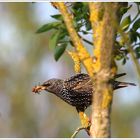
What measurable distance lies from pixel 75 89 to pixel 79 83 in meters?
0.14

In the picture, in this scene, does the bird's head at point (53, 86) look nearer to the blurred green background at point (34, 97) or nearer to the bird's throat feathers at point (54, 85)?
the bird's throat feathers at point (54, 85)

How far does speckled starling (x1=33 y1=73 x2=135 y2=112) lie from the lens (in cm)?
212

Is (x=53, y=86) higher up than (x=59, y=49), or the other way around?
(x=59, y=49)

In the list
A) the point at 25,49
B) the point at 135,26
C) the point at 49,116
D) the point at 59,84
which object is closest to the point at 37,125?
the point at 49,116

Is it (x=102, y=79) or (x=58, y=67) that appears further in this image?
(x=58, y=67)

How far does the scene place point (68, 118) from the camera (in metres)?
8.86

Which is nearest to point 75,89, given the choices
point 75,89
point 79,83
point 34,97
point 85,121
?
point 75,89

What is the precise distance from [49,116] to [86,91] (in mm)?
6470

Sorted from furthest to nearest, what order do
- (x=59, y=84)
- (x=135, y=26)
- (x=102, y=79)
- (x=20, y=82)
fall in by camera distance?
(x=20, y=82) → (x=59, y=84) → (x=135, y=26) → (x=102, y=79)

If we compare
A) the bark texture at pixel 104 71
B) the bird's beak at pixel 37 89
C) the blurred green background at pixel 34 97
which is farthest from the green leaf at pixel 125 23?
the blurred green background at pixel 34 97

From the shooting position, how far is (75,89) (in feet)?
7.47

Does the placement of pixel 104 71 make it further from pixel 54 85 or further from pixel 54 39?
pixel 54 85

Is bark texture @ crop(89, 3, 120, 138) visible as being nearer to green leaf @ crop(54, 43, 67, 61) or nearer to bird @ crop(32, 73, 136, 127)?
green leaf @ crop(54, 43, 67, 61)

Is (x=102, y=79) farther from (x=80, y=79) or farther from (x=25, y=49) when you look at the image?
(x=25, y=49)
